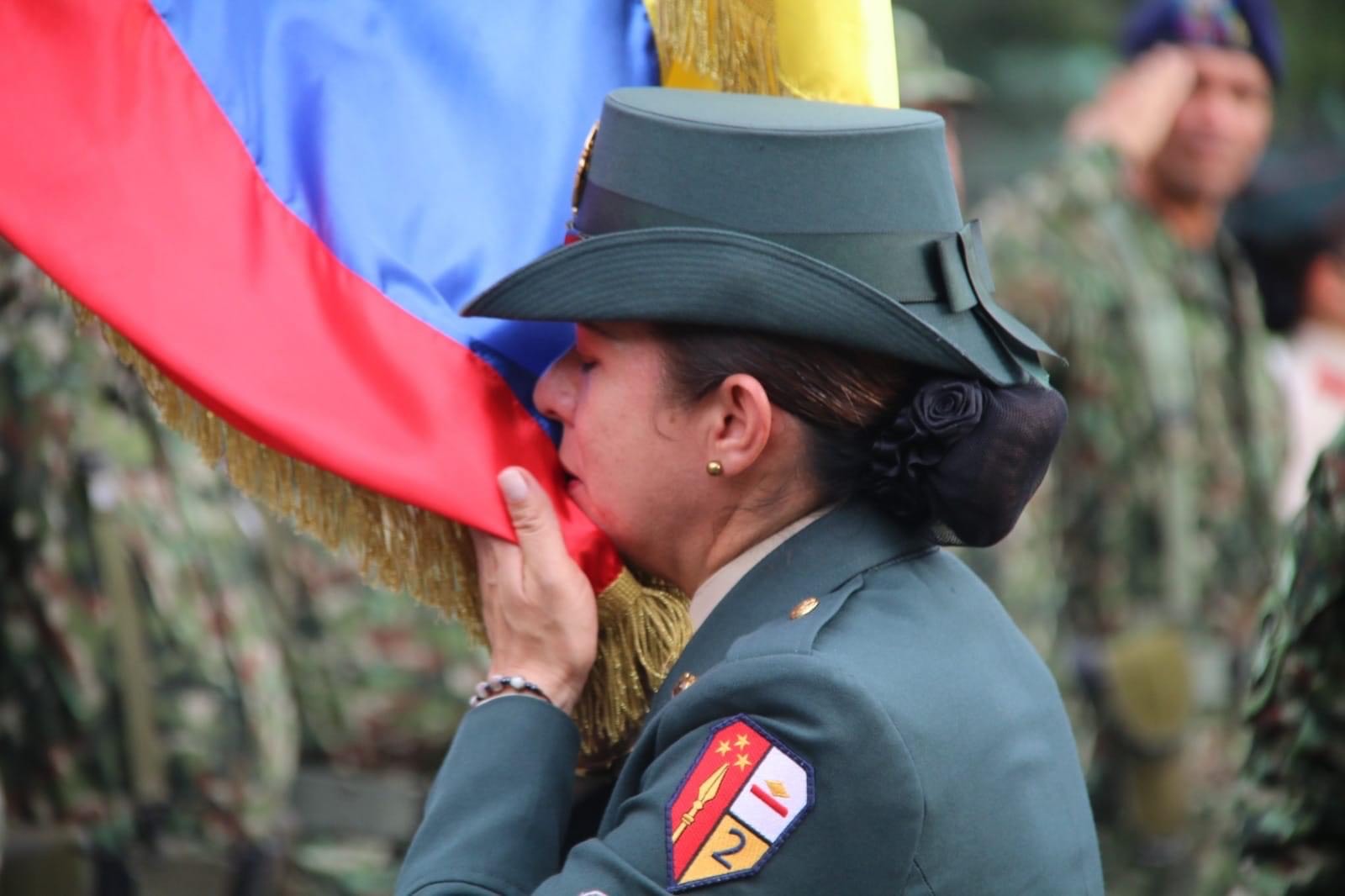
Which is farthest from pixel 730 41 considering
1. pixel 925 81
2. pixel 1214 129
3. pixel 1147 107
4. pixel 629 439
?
pixel 1214 129

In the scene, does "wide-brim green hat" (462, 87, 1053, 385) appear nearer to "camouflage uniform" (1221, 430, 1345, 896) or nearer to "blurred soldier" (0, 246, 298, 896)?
"camouflage uniform" (1221, 430, 1345, 896)

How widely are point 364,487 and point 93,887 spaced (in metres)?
1.93

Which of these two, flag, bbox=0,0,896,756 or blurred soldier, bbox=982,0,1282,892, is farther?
blurred soldier, bbox=982,0,1282,892

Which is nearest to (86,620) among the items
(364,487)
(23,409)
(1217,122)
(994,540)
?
(23,409)

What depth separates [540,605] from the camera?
87.7 inches

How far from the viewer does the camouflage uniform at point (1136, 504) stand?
Answer: 573 cm

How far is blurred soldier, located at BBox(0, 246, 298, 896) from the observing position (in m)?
3.81

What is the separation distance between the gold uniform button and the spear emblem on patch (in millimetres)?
229

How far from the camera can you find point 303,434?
2285 mm

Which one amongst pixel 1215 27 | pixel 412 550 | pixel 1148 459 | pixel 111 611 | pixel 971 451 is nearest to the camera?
pixel 971 451

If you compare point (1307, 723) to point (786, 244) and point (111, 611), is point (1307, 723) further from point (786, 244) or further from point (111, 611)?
point (111, 611)

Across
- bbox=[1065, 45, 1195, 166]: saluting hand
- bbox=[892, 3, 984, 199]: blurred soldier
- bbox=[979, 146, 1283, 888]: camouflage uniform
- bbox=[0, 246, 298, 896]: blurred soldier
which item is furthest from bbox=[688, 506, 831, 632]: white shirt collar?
bbox=[1065, 45, 1195, 166]: saluting hand

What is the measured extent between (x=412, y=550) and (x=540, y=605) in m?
0.25

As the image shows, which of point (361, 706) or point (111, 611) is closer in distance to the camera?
point (111, 611)
